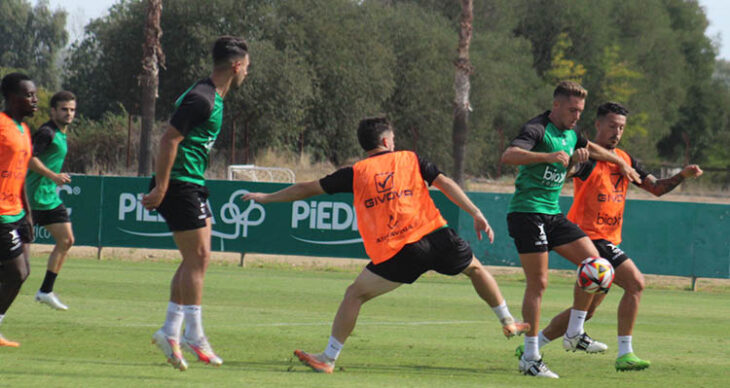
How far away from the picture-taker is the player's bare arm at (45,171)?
33.4ft

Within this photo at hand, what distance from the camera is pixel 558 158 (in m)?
7.73

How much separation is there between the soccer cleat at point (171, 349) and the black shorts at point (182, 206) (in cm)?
73

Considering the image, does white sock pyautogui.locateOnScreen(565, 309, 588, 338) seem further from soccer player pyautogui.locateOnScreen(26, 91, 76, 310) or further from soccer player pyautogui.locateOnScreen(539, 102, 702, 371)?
soccer player pyautogui.locateOnScreen(26, 91, 76, 310)

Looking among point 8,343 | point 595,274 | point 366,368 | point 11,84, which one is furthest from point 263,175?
point 595,274

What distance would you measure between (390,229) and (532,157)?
1193 millimetres

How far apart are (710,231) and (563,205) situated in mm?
2601

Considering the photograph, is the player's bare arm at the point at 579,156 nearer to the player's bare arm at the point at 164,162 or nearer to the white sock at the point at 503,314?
the white sock at the point at 503,314

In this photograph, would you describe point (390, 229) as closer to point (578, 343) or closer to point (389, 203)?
point (389, 203)

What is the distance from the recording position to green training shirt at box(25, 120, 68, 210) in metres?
11.1

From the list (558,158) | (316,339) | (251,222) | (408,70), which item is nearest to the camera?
(558,158)

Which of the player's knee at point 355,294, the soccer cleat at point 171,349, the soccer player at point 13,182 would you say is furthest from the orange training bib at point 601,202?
the soccer player at point 13,182

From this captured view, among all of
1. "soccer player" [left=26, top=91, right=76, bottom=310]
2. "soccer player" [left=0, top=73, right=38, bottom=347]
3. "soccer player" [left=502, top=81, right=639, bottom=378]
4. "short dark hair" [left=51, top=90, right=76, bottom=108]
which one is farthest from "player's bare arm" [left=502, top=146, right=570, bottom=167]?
"short dark hair" [left=51, top=90, right=76, bottom=108]

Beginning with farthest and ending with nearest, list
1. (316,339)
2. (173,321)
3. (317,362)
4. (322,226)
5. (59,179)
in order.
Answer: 1. (322,226)
2. (59,179)
3. (316,339)
4. (317,362)
5. (173,321)

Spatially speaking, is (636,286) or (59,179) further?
(59,179)
